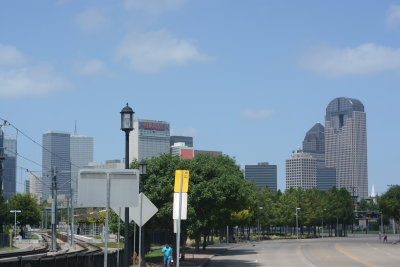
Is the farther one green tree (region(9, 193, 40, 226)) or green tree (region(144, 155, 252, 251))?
green tree (region(9, 193, 40, 226))

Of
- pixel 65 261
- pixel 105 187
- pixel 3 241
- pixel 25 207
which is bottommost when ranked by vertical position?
pixel 3 241

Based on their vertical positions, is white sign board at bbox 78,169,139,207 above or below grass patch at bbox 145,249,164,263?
above

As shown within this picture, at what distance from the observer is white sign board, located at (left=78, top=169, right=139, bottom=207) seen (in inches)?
530

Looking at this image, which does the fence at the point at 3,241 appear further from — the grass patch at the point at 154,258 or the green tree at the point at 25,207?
→ the green tree at the point at 25,207

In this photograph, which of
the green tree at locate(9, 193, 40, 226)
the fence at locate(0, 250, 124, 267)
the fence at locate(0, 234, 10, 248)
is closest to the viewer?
the fence at locate(0, 250, 124, 267)

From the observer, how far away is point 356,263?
4394cm

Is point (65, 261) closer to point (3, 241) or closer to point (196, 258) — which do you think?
point (196, 258)

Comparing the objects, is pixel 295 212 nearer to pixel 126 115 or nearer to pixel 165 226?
pixel 165 226

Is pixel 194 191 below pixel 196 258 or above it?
above

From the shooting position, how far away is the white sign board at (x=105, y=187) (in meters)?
13.5

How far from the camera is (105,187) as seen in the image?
13.7 m

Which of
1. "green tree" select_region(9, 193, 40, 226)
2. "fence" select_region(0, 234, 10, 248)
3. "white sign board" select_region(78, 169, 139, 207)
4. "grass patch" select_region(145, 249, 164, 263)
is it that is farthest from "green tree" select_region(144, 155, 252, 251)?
"green tree" select_region(9, 193, 40, 226)

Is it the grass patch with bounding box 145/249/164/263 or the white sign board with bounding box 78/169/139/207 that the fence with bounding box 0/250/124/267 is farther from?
the grass patch with bounding box 145/249/164/263

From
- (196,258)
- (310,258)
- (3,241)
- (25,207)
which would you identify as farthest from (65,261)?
(25,207)
